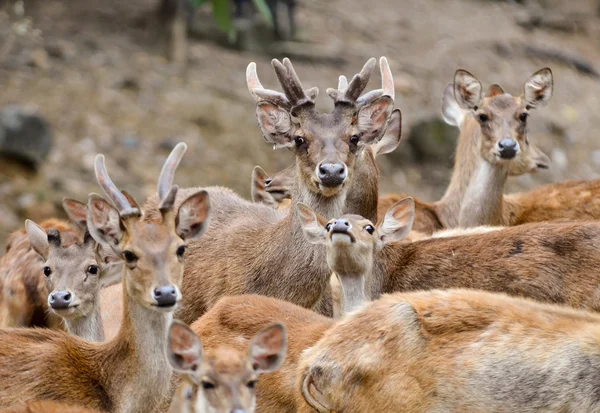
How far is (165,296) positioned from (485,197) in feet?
12.6

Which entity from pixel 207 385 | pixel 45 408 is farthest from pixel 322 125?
pixel 45 408

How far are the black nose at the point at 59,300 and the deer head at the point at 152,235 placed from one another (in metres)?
1.07

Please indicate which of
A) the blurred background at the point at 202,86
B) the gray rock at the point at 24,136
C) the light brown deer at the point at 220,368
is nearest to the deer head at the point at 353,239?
the light brown deer at the point at 220,368

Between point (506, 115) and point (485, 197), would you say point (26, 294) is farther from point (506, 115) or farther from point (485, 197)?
point (506, 115)

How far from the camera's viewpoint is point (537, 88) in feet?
30.4

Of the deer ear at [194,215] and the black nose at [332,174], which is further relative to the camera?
the black nose at [332,174]

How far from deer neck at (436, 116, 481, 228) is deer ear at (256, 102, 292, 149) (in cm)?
212

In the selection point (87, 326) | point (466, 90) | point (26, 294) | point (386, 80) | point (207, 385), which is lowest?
point (26, 294)

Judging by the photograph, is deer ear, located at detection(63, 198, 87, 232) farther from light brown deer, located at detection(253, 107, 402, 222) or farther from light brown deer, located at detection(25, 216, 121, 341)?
light brown deer, located at detection(253, 107, 402, 222)

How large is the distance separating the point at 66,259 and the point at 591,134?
11.2 meters

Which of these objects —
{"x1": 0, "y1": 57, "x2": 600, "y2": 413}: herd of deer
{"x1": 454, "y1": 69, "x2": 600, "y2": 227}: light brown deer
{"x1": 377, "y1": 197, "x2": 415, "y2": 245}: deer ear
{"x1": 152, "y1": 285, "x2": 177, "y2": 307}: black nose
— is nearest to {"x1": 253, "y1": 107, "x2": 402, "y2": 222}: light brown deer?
{"x1": 0, "y1": 57, "x2": 600, "y2": 413}: herd of deer

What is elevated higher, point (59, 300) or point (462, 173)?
point (462, 173)

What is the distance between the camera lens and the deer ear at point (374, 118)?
801 cm

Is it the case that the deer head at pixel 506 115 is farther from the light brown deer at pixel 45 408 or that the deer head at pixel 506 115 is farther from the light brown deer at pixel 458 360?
the light brown deer at pixel 45 408
